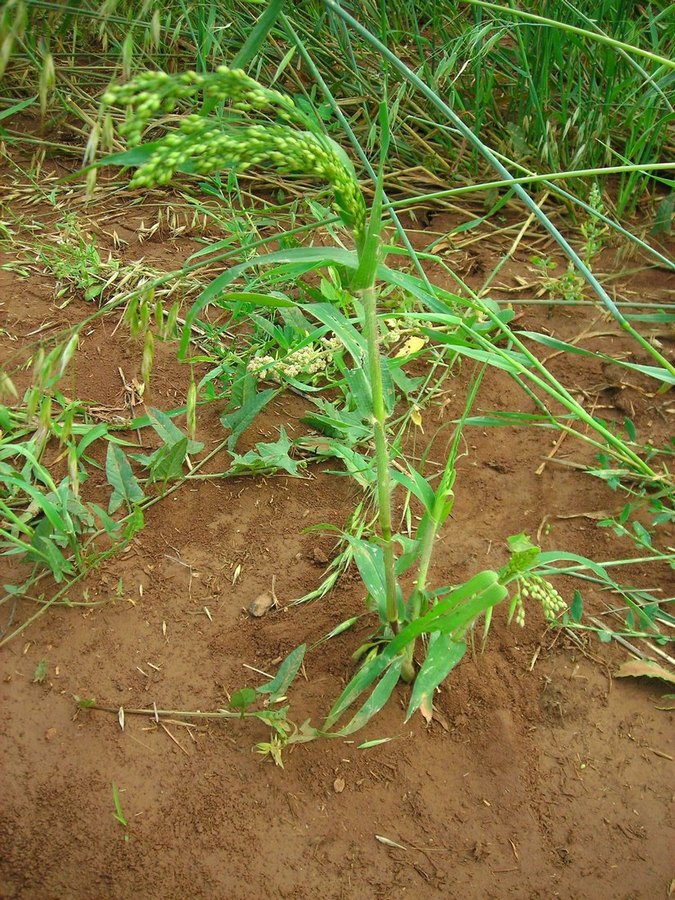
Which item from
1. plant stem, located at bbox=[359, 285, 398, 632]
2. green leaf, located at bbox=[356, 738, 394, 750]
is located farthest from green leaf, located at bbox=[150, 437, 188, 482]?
green leaf, located at bbox=[356, 738, 394, 750]

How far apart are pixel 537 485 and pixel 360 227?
3.17 ft

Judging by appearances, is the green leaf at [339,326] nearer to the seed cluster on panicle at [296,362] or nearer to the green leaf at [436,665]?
the seed cluster on panicle at [296,362]

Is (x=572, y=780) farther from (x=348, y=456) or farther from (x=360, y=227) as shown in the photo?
(x=360, y=227)

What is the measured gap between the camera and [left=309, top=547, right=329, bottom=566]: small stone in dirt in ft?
5.47

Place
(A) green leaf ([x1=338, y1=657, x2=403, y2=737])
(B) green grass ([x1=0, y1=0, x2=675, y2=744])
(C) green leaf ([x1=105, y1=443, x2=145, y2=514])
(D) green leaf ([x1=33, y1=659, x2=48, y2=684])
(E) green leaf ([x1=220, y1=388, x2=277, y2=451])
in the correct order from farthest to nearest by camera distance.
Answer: (E) green leaf ([x1=220, y1=388, x2=277, y2=451]), (C) green leaf ([x1=105, y1=443, x2=145, y2=514]), (D) green leaf ([x1=33, y1=659, x2=48, y2=684]), (A) green leaf ([x1=338, y1=657, x2=403, y2=737]), (B) green grass ([x1=0, y1=0, x2=675, y2=744])

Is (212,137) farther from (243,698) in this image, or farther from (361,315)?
(243,698)

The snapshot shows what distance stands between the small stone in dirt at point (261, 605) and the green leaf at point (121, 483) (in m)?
0.35

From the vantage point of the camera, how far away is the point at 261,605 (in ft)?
5.22

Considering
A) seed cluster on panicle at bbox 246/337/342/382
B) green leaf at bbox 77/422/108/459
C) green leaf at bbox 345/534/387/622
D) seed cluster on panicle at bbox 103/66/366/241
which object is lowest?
green leaf at bbox 77/422/108/459

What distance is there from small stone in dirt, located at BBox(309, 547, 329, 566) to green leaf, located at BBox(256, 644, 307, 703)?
0.80ft

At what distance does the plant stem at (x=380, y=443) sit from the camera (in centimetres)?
114

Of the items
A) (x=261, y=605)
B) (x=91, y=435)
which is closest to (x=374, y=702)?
(x=261, y=605)

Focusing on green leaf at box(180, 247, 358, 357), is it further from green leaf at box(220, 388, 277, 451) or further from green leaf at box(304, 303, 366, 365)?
green leaf at box(220, 388, 277, 451)

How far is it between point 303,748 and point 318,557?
1.33 ft
